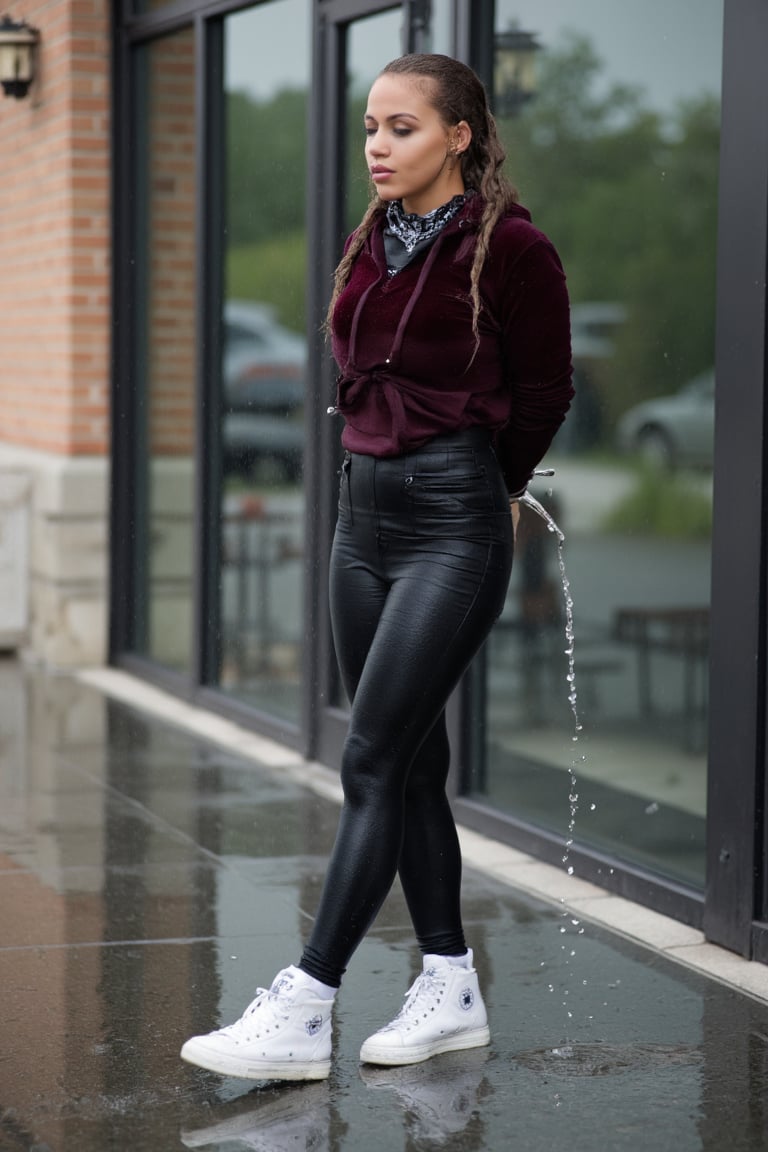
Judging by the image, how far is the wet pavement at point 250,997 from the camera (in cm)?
349

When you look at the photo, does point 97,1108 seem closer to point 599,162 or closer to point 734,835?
point 734,835

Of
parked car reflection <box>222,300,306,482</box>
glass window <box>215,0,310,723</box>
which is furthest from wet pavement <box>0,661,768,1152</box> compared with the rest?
parked car reflection <box>222,300,306,482</box>

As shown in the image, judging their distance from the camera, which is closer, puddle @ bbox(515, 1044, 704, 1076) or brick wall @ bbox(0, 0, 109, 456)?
puddle @ bbox(515, 1044, 704, 1076)

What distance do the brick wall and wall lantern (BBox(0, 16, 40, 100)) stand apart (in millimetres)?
58

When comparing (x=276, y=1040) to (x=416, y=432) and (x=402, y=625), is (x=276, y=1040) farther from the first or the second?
(x=416, y=432)

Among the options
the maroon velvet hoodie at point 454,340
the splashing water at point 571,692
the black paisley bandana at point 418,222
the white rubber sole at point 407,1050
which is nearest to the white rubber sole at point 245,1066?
the white rubber sole at point 407,1050

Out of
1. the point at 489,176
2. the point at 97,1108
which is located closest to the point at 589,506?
the point at 489,176

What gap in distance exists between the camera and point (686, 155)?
657 cm

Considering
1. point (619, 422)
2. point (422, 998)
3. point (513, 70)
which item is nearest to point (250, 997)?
point (422, 998)

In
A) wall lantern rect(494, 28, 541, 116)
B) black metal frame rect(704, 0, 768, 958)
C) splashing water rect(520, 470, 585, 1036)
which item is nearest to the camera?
splashing water rect(520, 470, 585, 1036)

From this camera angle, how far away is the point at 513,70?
20.6ft

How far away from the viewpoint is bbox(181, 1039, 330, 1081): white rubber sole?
3.61m

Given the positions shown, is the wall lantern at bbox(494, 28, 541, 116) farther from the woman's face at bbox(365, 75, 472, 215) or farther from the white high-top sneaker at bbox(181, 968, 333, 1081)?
the white high-top sneaker at bbox(181, 968, 333, 1081)

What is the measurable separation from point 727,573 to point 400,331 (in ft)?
4.26
